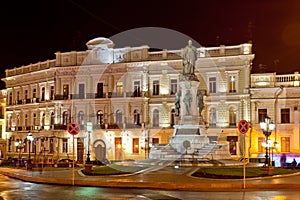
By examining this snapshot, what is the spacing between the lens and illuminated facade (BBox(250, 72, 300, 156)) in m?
51.8

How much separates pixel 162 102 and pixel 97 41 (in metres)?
12.0

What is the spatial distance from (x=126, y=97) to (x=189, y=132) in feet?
91.5

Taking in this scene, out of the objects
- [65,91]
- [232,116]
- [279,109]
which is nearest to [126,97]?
[65,91]

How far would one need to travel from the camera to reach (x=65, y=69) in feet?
203

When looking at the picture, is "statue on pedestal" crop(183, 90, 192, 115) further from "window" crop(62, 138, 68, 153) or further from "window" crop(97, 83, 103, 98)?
"window" crop(62, 138, 68, 153)

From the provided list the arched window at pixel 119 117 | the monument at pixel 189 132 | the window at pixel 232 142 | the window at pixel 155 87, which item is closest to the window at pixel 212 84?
the window at pixel 232 142

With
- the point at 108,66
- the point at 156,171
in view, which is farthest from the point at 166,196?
the point at 108,66

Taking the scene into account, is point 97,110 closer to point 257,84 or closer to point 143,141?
point 143,141

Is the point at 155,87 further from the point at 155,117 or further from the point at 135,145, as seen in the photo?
the point at 135,145

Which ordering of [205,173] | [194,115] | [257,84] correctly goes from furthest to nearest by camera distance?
[257,84]
[194,115]
[205,173]

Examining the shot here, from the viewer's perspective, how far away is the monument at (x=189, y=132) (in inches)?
1214

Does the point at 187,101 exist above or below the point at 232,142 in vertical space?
above

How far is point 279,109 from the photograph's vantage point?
52562 millimetres

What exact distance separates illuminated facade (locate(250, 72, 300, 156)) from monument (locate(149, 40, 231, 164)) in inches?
830
